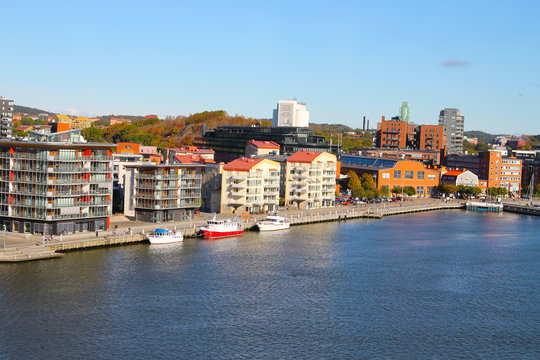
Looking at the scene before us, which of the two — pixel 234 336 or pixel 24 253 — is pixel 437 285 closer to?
pixel 234 336

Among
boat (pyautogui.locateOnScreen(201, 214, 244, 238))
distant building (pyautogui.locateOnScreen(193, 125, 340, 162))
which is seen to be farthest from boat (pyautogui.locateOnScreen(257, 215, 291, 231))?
distant building (pyautogui.locateOnScreen(193, 125, 340, 162))

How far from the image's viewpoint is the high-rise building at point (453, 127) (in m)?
176

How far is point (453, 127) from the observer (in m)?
178

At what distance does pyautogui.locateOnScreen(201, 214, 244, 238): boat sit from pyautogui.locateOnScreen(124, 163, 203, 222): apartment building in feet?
11.7

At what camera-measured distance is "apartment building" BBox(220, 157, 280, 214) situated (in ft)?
222

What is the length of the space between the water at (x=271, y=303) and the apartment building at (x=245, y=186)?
1253cm

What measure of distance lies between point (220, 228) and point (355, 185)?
128 ft

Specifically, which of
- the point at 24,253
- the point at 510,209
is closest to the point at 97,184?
the point at 24,253

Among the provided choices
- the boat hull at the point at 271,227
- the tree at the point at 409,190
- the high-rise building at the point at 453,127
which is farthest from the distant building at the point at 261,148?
the high-rise building at the point at 453,127

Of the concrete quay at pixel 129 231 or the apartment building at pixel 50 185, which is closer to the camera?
the concrete quay at pixel 129 231

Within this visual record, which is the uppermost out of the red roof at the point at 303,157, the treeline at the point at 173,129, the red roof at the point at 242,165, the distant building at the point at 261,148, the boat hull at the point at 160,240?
the treeline at the point at 173,129

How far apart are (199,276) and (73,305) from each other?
925 cm

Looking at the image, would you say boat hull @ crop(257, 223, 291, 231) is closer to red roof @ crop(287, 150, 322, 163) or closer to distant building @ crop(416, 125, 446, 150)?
red roof @ crop(287, 150, 322, 163)

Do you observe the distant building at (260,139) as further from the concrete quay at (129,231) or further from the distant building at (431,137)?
the distant building at (431,137)
